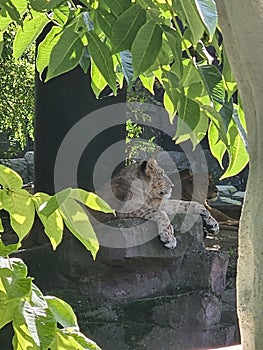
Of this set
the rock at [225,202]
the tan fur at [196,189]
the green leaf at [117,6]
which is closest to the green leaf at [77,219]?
the green leaf at [117,6]

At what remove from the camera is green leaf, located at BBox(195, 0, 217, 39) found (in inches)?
22.1

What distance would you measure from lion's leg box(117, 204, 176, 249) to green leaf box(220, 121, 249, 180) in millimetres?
2031

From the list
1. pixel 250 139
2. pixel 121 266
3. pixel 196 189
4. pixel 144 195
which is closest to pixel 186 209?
pixel 144 195

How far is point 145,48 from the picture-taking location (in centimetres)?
67

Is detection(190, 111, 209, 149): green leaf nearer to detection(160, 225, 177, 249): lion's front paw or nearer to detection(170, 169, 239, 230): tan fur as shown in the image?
detection(160, 225, 177, 249): lion's front paw

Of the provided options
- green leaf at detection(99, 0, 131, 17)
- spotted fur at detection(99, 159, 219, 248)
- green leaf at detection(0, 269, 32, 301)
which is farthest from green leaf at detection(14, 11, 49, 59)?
spotted fur at detection(99, 159, 219, 248)

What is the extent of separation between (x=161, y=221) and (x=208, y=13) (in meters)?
2.25

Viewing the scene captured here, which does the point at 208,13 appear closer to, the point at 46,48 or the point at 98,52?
the point at 98,52

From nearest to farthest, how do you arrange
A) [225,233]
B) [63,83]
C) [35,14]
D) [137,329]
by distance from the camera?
[35,14] → [137,329] → [63,83] → [225,233]

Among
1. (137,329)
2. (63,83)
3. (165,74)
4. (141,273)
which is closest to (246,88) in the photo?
(165,74)

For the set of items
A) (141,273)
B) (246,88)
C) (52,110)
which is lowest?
(141,273)

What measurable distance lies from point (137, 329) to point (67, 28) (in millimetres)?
1943

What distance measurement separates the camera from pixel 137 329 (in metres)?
2.56

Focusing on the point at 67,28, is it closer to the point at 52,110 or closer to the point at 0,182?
the point at 0,182
